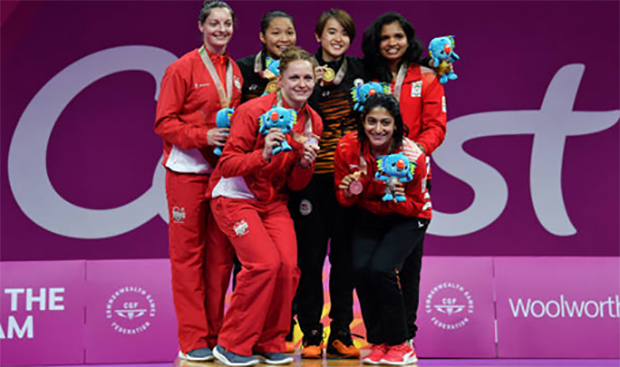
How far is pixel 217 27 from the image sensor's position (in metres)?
4.21

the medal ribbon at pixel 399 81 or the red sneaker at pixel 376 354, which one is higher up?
the medal ribbon at pixel 399 81

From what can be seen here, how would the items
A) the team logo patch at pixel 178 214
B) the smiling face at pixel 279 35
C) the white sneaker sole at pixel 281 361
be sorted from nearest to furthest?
the white sneaker sole at pixel 281 361
the team logo patch at pixel 178 214
the smiling face at pixel 279 35

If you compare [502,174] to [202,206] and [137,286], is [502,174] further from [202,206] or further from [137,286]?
[202,206]

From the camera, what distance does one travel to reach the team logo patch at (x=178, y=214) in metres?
4.23

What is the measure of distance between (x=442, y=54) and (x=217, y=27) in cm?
122

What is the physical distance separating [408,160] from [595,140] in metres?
3.89

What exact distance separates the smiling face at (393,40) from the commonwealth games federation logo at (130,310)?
317cm

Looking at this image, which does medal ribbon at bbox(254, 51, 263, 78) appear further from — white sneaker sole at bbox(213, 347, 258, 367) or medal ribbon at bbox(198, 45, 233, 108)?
white sneaker sole at bbox(213, 347, 258, 367)

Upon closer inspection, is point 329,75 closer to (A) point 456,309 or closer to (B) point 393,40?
(B) point 393,40

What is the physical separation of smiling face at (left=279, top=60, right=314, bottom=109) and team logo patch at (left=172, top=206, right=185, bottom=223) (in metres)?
0.85

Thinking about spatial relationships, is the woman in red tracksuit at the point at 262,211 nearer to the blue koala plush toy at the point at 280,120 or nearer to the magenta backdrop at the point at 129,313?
the blue koala plush toy at the point at 280,120

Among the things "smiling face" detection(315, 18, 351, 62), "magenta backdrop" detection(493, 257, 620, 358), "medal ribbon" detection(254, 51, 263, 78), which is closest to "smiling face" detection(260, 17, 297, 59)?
"medal ribbon" detection(254, 51, 263, 78)

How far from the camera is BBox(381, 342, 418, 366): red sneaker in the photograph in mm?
4047

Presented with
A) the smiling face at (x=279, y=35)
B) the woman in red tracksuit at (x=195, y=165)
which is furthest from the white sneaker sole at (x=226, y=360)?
the smiling face at (x=279, y=35)
